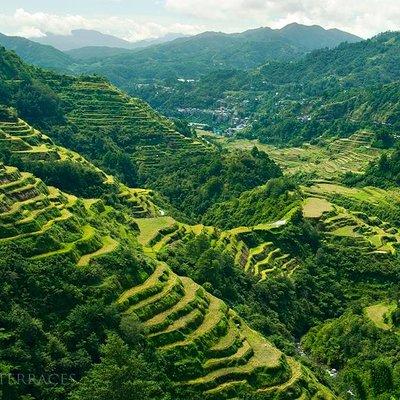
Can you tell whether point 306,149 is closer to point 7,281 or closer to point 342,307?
point 342,307

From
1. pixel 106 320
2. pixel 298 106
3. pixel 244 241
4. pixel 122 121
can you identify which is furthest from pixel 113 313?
pixel 298 106

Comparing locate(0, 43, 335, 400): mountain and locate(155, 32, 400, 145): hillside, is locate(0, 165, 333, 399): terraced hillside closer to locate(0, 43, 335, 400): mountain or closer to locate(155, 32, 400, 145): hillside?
locate(0, 43, 335, 400): mountain

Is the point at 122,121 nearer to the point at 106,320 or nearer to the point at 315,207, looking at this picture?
the point at 315,207

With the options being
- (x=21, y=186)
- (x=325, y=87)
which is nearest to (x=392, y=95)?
(x=325, y=87)

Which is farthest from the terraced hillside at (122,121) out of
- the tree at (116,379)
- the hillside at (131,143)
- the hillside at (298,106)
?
the tree at (116,379)

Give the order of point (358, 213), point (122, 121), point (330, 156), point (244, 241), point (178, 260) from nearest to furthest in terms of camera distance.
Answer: point (178, 260), point (244, 241), point (358, 213), point (122, 121), point (330, 156)

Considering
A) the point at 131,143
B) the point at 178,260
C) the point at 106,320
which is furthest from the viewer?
the point at 131,143
